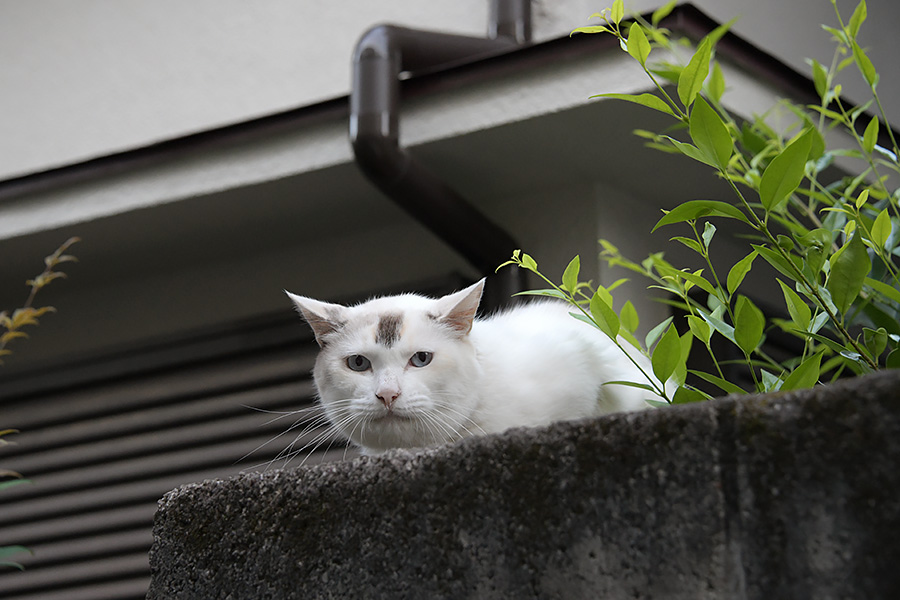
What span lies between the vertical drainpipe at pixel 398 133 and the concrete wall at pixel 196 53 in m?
0.38

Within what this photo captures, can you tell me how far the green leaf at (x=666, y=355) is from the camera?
723 millimetres

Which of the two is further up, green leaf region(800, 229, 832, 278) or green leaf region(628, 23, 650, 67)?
green leaf region(628, 23, 650, 67)

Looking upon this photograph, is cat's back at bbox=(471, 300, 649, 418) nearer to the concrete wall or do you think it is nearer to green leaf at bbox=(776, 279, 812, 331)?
green leaf at bbox=(776, 279, 812, 331)

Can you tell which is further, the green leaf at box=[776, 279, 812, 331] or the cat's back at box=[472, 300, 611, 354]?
the cat's back at box=[472, 300, 611, 354]

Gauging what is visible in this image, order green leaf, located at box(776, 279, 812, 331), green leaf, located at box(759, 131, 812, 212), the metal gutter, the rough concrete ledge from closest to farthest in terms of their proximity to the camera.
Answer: the rough concrete ledge → green leaf, located at box(759, 131, 812, 212) → green leaf, located at box(776, 279, 812, 331) → the metal gutter

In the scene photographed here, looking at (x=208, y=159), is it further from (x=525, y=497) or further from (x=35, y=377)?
(x=525, y=497)

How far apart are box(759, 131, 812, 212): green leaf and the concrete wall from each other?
91.9 inches

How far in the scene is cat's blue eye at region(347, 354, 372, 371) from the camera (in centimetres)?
150

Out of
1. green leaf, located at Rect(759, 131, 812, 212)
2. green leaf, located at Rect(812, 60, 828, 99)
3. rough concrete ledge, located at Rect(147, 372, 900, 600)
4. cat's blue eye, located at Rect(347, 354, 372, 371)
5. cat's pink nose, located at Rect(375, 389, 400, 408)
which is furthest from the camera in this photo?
cat's blue eye, located at Rect(347, 354, 372, 371)

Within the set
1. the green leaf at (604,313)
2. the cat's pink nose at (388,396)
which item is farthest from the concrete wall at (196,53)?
the green leaf at (604,313)

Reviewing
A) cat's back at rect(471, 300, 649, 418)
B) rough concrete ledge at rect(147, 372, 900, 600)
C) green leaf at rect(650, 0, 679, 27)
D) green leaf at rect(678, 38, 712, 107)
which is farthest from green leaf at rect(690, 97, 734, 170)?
cat's back at rect(471, 300, 649, 418)

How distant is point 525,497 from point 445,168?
2.10 metres

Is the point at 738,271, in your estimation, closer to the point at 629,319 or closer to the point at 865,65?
the point at 629,319

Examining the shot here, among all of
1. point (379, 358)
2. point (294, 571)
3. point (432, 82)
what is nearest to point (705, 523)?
point (294, 571)
